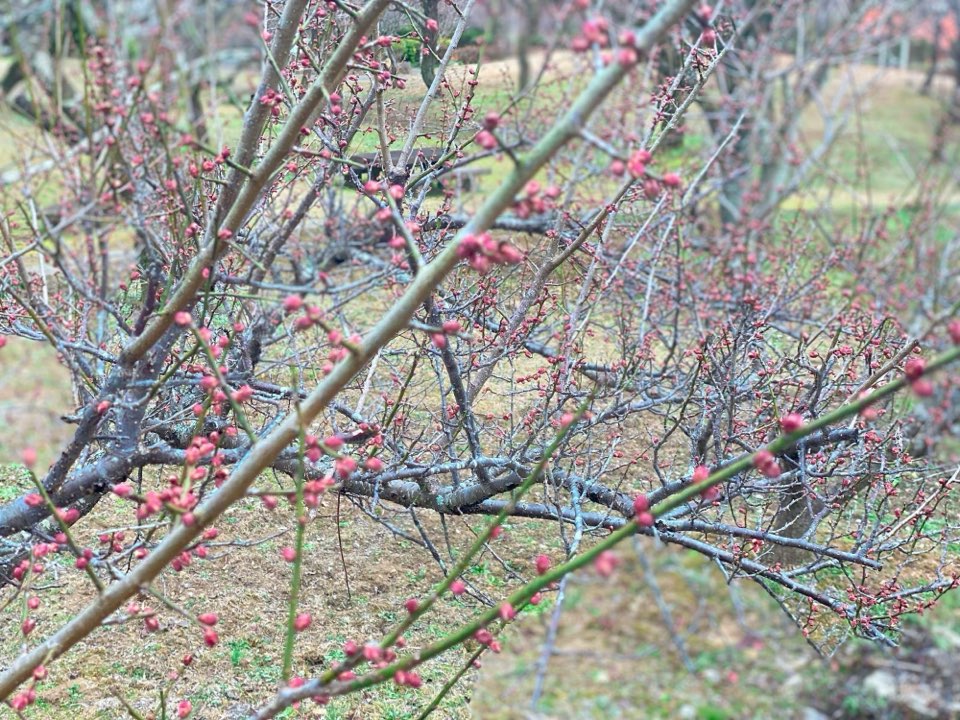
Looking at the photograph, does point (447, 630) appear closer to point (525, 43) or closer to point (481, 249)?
point (481, 249)

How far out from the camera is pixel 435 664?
349 cm

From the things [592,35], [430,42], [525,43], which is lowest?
[525,43]

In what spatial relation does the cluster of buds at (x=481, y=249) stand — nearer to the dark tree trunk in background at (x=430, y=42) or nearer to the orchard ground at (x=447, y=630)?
the orchard ground at (x=447, y=630)

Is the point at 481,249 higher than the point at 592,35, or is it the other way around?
the point at 592,35

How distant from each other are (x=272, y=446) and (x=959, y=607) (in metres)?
3.54

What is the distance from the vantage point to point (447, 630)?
3.60m

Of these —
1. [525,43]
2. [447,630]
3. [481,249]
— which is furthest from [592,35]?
[525,43]

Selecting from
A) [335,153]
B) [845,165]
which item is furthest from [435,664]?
[845,165]

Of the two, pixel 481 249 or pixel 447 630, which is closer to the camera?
pixel 481 249

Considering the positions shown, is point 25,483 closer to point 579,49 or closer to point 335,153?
point 335,153

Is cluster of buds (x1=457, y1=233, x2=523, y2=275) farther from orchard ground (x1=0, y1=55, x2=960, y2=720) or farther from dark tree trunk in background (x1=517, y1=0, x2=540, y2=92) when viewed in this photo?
dark tree trunk in background (x1=517, y1=0, x2=540, y2=92)

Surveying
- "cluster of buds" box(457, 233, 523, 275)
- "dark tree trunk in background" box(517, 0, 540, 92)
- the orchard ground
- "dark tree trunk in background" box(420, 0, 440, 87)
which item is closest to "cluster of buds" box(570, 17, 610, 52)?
"cluster of buds" box(457, 233, 523, 275)

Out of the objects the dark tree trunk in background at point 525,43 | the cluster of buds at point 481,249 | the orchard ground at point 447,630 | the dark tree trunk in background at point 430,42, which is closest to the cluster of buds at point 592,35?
the cluster of buds at point 481,249

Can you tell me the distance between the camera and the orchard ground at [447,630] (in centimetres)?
337
